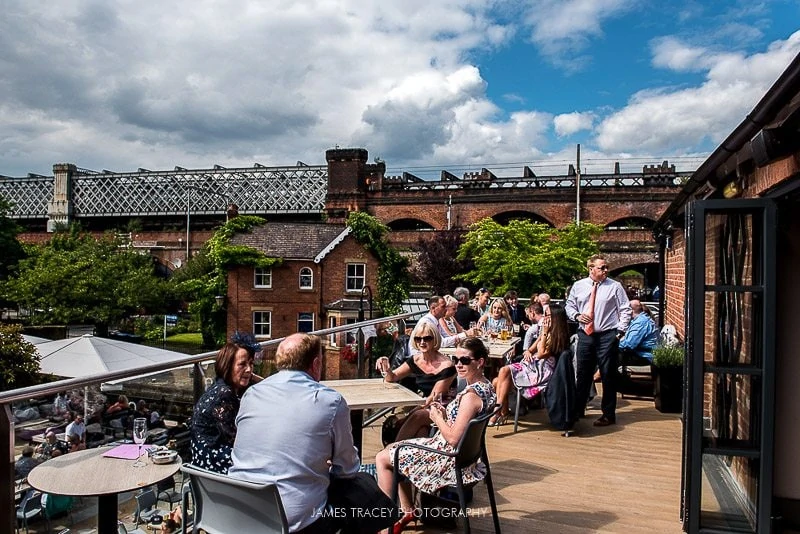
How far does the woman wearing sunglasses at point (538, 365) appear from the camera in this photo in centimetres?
648

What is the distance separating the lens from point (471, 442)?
12.3 ft

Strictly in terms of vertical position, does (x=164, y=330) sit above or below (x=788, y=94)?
below

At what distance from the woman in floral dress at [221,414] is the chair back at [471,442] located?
4.15 ft

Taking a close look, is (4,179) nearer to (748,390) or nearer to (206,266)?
(206,266)

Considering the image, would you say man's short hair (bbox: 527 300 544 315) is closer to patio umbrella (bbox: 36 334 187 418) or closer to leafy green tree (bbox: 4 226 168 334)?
patio umbrella (bbox: 36 334 187 418)

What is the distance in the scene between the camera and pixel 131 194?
5675cm

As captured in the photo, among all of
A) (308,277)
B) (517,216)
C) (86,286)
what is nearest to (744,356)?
(308,277)

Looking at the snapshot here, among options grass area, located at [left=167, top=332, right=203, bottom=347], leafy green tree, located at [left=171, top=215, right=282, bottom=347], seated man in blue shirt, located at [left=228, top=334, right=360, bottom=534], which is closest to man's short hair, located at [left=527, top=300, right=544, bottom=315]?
seated man in blue shirt, located at [left=228, top=334, right=360, bottom=534]

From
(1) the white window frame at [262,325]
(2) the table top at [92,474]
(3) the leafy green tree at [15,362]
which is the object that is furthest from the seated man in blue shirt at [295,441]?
(1) the white window frame at [262,325]

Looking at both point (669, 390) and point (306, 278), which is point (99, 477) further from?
point (306, 278)

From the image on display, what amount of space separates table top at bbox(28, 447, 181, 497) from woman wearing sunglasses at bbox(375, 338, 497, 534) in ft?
4.07

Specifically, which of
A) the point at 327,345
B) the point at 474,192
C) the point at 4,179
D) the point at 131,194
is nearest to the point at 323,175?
the point at 474,192

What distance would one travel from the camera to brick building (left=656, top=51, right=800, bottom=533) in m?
3.70

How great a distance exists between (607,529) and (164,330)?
4120 centimetres
